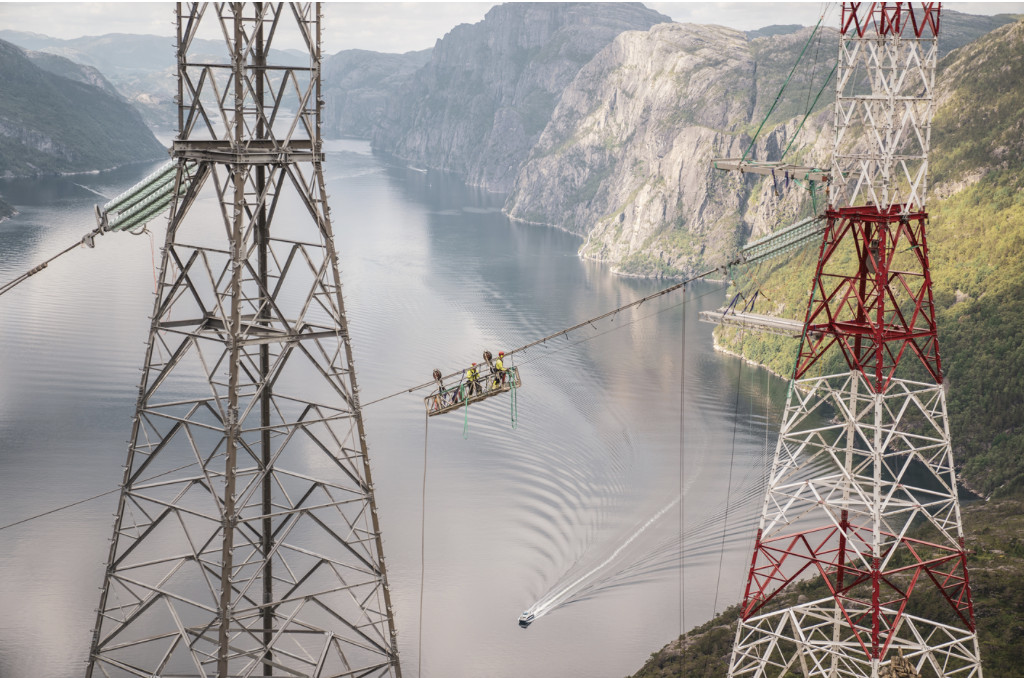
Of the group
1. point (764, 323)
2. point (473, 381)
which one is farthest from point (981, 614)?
point (473, 381)

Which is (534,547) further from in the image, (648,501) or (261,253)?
(261,253)

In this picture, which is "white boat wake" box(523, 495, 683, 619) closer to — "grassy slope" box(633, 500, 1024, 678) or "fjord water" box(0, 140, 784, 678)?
"fjord water" box(0, 140, 784, 678)

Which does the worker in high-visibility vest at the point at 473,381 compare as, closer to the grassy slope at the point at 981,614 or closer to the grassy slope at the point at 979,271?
the grassy slope at the point at 981,614

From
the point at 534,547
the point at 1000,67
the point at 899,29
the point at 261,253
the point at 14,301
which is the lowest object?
the point at 534,547

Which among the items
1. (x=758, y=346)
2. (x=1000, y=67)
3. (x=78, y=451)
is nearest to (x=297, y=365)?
(x=78, y=451)

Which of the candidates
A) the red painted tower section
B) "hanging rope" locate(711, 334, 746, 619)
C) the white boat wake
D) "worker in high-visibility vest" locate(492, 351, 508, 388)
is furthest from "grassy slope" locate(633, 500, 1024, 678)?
"worker in high-visibility vest" locate(492, 351, 508, 388)

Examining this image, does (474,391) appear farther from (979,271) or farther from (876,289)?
(979,271)
